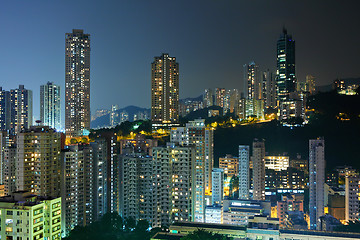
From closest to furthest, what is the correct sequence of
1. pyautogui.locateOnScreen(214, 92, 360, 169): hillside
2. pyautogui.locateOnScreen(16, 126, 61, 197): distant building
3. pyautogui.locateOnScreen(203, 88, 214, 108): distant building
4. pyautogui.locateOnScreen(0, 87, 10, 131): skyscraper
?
pyautogui.locateOnScreen(16, 126, 61, 197): distant building → pyautogui.locateOnScreen(214, 92, 360, 169): hillside → pyautogui.locateOnScreen(0, 87, 10, 131): skyscraper → pyautogui.locateOnScreen(203, 88, 214, 108): distant building

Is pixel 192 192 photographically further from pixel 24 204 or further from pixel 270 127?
pixel 270 127

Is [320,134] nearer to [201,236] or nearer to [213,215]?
[213,215]

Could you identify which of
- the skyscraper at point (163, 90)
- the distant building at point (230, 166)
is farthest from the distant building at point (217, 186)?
the skyscraper at point (163, 90)

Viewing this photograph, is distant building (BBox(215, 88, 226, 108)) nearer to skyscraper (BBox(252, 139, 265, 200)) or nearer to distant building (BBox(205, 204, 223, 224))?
skyscraper (BBox(252, 139, 265, 200))

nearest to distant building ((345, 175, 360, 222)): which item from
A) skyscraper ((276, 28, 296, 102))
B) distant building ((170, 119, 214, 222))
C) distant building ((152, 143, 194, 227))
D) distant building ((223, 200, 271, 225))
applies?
distant building ((223, 200, 271, 225))

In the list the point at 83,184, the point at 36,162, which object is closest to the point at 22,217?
the point at 36,162

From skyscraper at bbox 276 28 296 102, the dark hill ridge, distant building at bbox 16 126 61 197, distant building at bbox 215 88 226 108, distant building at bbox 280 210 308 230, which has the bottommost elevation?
distant building at bbox 280 210 308 230

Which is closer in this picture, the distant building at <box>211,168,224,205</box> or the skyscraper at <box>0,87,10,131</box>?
the distant building at <box>211,168,224,205</box>

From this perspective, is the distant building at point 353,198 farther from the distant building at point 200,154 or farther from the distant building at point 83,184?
the distant building at point 83,184
